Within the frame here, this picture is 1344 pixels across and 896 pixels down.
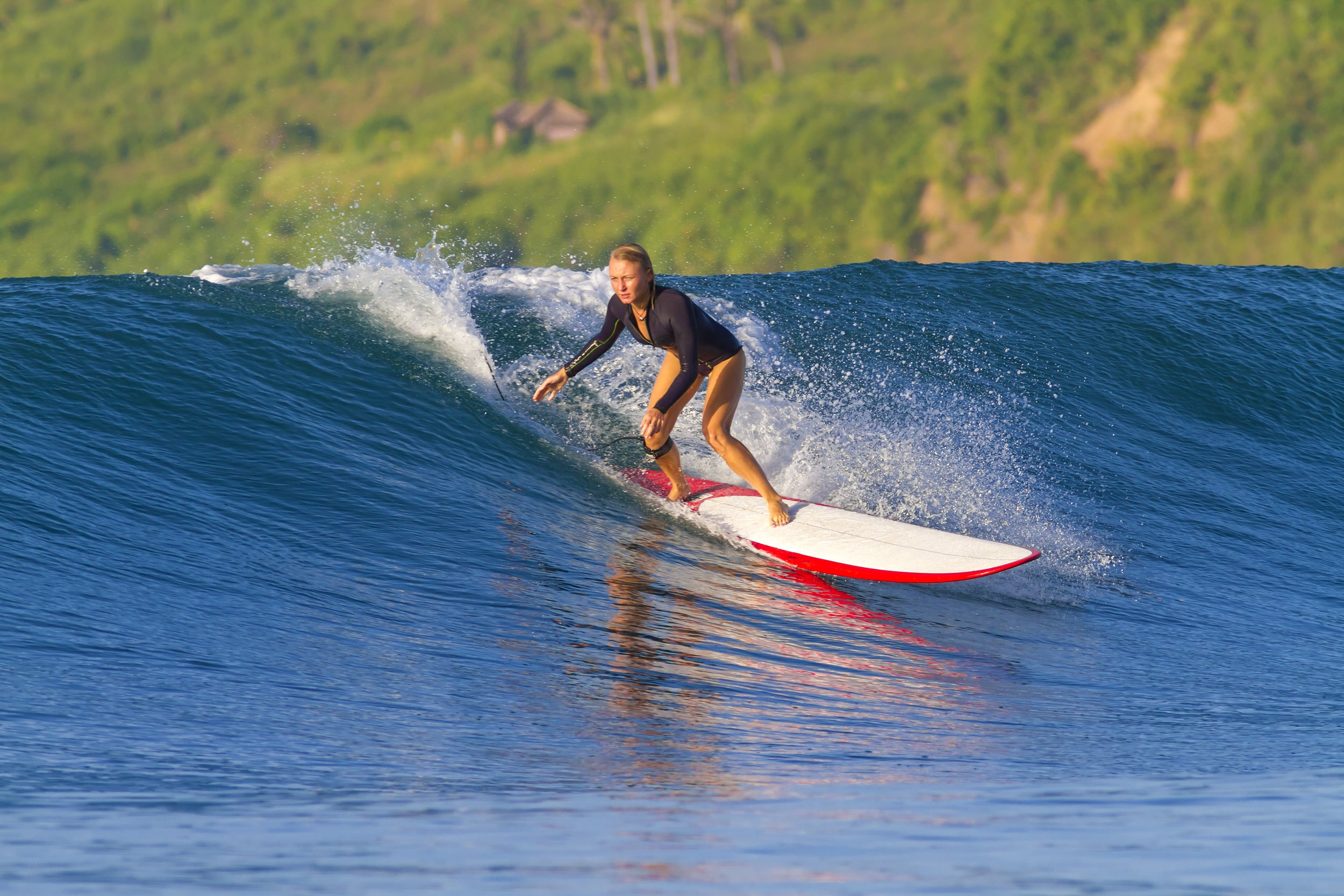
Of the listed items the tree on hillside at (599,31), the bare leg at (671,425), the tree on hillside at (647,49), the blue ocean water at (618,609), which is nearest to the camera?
the blue ocean water at (618,609)

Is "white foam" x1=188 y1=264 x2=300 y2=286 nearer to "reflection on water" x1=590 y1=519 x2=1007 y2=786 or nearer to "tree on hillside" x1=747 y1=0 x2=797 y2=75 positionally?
"reflection on water" x1=590 y1=519 x2=1007 y2=786

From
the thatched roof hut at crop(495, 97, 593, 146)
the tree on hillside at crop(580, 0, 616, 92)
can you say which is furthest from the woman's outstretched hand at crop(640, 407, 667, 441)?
the tree on hillside at crop(580, 0, 616, 92)

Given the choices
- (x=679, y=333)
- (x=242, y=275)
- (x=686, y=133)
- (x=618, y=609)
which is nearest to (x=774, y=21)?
(x=686, y=133)

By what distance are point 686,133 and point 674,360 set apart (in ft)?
157

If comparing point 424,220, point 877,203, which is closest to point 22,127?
point 424,220

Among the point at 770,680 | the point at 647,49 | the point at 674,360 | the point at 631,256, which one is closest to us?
the point at 770,680

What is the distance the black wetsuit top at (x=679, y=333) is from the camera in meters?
6.54

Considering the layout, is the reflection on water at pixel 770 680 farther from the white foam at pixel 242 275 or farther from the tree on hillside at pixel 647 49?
the tree on hillside at pixel 647 49

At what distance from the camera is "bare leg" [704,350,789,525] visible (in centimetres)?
696

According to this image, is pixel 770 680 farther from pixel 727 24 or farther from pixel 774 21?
pixel 774 21

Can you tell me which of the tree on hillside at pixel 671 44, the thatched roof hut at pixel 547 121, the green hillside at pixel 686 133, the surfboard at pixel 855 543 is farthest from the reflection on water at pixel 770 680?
the tree on hillside at pixel 671 44

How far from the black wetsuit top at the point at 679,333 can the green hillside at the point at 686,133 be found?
1343 inches

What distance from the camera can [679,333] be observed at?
653 cm

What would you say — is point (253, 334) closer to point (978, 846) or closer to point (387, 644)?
point (387, 644)
